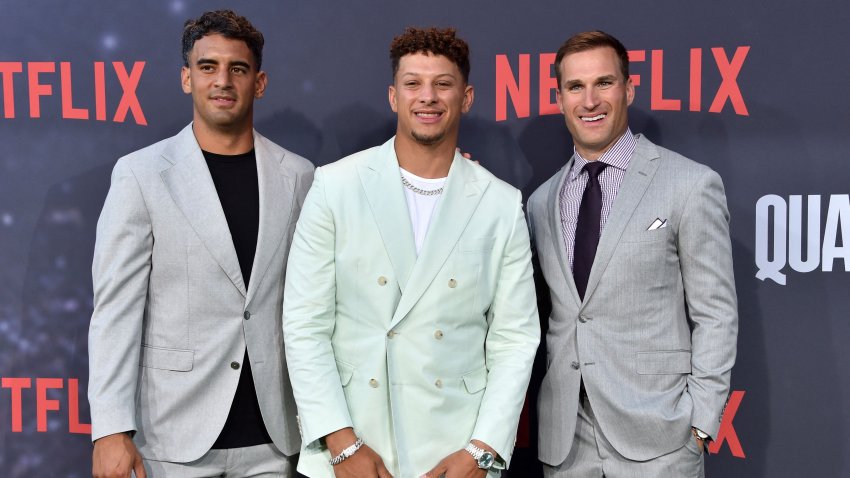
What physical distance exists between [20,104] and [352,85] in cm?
140

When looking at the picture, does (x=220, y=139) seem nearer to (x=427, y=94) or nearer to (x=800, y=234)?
(x=427, y=94)

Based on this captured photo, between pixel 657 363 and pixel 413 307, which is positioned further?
pixel 657 363

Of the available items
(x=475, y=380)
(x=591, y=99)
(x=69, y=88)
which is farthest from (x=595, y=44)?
(x=69, y=88)

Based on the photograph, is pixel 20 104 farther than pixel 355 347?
Yes

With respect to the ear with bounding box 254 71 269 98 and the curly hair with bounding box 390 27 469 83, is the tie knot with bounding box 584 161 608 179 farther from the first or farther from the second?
the ear with bounding box 254 71 269 98

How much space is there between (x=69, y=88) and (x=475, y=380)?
2184 millimetres

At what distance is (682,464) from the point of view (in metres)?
2.27

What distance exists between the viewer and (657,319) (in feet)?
7.52

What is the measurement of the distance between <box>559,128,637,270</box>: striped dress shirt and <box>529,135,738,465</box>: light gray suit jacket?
0.22 ft

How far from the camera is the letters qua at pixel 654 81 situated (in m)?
3.02

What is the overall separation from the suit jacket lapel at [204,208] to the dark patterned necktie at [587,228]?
3.36ft

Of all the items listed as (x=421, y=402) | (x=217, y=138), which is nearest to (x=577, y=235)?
(x=421, y=402)

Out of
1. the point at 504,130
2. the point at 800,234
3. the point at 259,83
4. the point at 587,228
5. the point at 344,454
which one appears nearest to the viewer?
the point at 344,454

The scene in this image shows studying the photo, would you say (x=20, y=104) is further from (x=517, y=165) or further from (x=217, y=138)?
(x=517, y=165)
